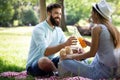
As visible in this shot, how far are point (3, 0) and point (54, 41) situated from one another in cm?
2485

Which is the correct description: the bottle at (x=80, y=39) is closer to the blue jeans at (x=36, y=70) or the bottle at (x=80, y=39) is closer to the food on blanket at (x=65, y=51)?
the food on blanket at (x=65, y=51)

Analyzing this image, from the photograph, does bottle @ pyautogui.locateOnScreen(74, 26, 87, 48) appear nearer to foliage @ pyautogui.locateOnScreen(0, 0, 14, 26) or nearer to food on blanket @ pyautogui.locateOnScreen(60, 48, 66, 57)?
food on blanket @ pyautogui.locateOnScreen(60, 48, 66, 57)

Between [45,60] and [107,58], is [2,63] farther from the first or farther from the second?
[107,58]

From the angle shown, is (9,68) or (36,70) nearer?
(36,70)

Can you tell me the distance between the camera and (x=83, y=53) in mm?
5895

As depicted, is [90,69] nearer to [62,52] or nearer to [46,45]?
[62,52]

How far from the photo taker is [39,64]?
6293 millimetres

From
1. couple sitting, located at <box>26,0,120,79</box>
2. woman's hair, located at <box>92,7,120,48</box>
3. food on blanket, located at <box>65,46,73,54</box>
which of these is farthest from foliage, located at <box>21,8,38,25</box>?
woman's hair, located at <box>92,7,120,48</box>

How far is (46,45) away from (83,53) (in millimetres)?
762

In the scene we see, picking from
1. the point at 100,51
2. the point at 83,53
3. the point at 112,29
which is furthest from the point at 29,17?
the point at 112,29

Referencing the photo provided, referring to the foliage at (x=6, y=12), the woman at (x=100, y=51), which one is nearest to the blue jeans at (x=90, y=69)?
the woman at (x=100, y=51)

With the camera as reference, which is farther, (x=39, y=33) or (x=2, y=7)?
(x=2, y=7)

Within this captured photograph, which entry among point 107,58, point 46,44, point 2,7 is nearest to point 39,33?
point 46,44

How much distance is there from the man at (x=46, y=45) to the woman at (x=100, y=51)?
0.36 meters
